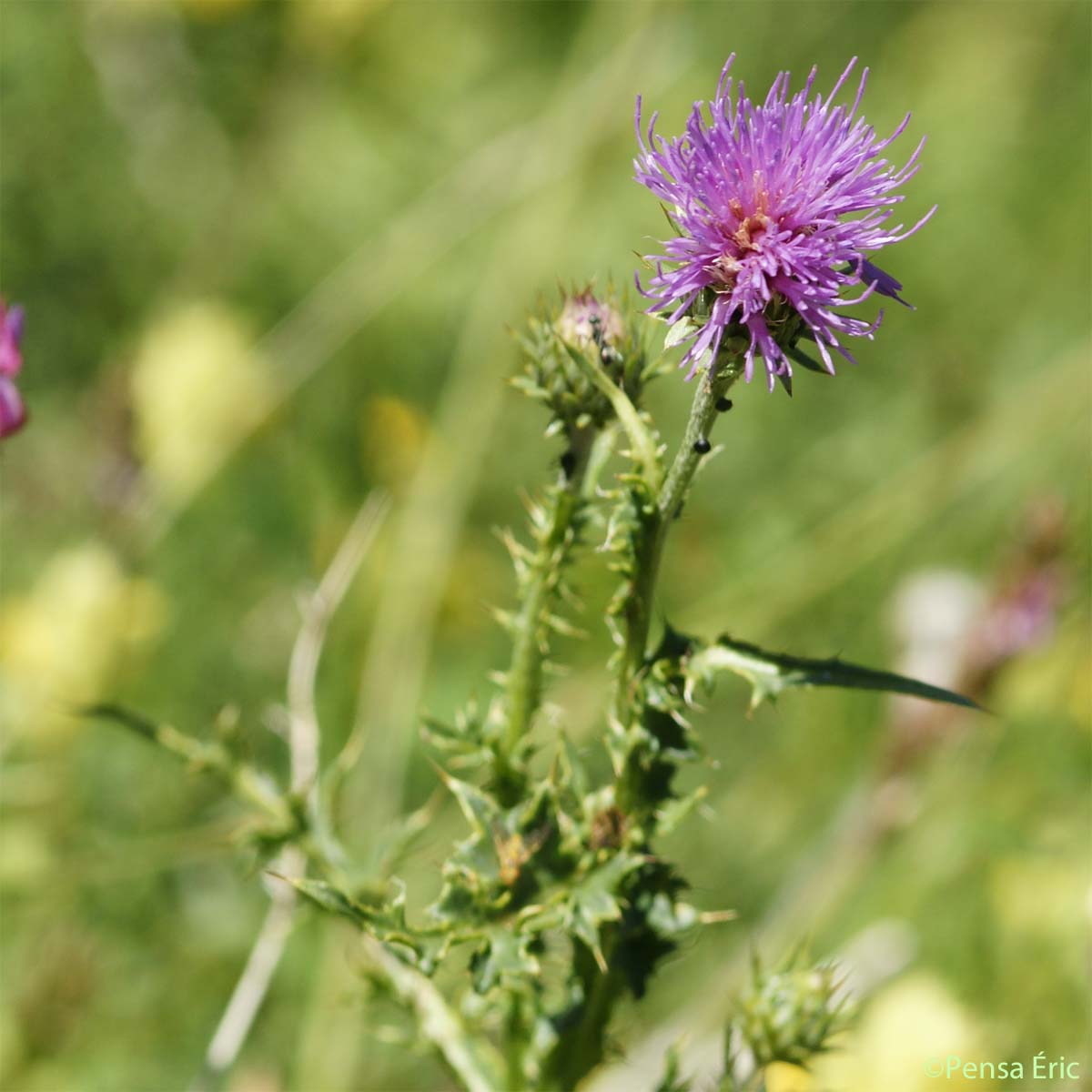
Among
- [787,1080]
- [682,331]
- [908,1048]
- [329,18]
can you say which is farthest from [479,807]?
[329,18]

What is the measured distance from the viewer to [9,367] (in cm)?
169

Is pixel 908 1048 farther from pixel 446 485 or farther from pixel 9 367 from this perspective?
pixel 9 367

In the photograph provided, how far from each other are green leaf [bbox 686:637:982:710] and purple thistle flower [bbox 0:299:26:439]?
1.07 meters

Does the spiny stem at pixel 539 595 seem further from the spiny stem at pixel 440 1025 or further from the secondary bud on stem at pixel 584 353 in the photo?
the spiny stem at pixel 440 1025

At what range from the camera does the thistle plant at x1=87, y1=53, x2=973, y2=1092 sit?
1.28 meters

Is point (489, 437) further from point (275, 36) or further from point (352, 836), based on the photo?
Result: point (275, 36)

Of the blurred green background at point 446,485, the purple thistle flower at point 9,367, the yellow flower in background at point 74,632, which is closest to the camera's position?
the purple thistle flower at point 9,367

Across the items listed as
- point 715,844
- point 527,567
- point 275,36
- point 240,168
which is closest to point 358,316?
point 240,168

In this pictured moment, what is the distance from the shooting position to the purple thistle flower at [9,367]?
1.68m

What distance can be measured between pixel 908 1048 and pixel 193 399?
8.85 feet

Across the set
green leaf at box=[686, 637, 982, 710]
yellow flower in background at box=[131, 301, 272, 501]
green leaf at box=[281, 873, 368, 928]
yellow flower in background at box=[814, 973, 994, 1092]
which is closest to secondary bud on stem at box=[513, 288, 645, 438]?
green leaf at box=[686, 637, 982, 710]

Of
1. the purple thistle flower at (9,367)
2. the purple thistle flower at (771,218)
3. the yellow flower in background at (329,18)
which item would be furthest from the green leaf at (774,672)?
the yellow flower in background at (329,18)

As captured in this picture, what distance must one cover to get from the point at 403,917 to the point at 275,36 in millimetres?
4207

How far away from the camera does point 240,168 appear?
4641 millimetres
